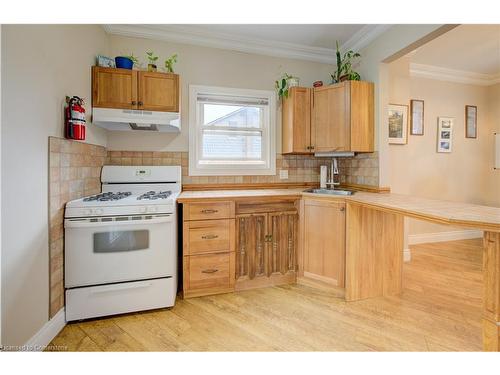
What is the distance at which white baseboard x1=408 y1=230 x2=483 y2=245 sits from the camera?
3.63 m

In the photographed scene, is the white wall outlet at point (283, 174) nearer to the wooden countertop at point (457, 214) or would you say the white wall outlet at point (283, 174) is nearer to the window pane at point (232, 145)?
the window pane at point (232, 145)

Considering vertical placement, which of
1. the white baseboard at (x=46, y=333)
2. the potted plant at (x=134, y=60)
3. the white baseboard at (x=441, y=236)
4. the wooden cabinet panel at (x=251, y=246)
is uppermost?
the potted plant at (x=134, y=60)

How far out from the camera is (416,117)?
141 inches

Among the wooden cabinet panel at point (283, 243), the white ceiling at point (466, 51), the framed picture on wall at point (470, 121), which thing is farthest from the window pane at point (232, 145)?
the framed picture on wall at point (470, 121)

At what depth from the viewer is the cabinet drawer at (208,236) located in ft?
7.07

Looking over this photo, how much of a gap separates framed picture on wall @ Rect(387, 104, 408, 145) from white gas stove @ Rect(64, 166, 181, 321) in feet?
9.20

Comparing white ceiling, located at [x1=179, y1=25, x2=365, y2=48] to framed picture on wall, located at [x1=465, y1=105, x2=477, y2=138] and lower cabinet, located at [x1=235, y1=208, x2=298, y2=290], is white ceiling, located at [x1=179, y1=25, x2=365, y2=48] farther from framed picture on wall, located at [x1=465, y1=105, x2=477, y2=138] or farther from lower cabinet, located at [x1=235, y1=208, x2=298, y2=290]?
framed picture on wall, located at [x1=465, y1=105, x2=477, y2=138]

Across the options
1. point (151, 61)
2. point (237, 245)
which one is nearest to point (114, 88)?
point (151, 61)

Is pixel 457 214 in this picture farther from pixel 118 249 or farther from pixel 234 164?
pixel 118 249

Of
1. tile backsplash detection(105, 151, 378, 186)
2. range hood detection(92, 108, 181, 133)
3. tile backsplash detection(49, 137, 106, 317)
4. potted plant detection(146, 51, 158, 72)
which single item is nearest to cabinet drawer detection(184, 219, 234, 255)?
tile backsplash detection(105, 151, 378, 186)

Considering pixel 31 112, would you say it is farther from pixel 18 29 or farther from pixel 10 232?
pixel 10 232

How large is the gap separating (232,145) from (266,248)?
1.32m

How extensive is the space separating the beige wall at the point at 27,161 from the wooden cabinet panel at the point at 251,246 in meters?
1.44
